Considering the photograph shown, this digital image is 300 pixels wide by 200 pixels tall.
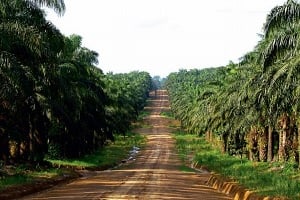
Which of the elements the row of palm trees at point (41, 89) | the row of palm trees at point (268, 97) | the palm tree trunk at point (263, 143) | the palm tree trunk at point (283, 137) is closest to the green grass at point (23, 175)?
the row of palm trees at point (41, 89)

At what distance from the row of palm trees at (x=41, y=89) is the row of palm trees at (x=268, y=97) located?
1000cm

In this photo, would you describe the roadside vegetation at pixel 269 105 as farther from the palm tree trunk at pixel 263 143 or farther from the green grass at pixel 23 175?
the green grass at pixel 23 175

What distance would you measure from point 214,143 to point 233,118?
3604 cm

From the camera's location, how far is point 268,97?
2748 cm

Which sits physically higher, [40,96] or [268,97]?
[40,96]

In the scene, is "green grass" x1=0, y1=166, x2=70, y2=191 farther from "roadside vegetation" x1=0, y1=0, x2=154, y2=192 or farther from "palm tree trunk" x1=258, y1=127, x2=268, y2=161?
"palm tree trunk" x1=258, y1=127, x2=268, y2=161

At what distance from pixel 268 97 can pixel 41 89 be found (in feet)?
49.1

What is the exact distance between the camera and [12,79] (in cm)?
2194

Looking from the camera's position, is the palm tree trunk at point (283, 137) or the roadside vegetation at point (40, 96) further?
the palm tree trunk at point (283, 137)

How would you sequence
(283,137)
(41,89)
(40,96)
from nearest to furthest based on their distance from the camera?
(40,96) → (41,89) → (283,137)

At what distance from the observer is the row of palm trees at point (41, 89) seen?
22.9m

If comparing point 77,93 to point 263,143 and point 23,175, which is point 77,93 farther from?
point 263,143

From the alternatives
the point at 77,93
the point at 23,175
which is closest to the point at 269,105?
the point at 23,175

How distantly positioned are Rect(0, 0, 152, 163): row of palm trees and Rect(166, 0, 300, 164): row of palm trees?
10.00 metres
